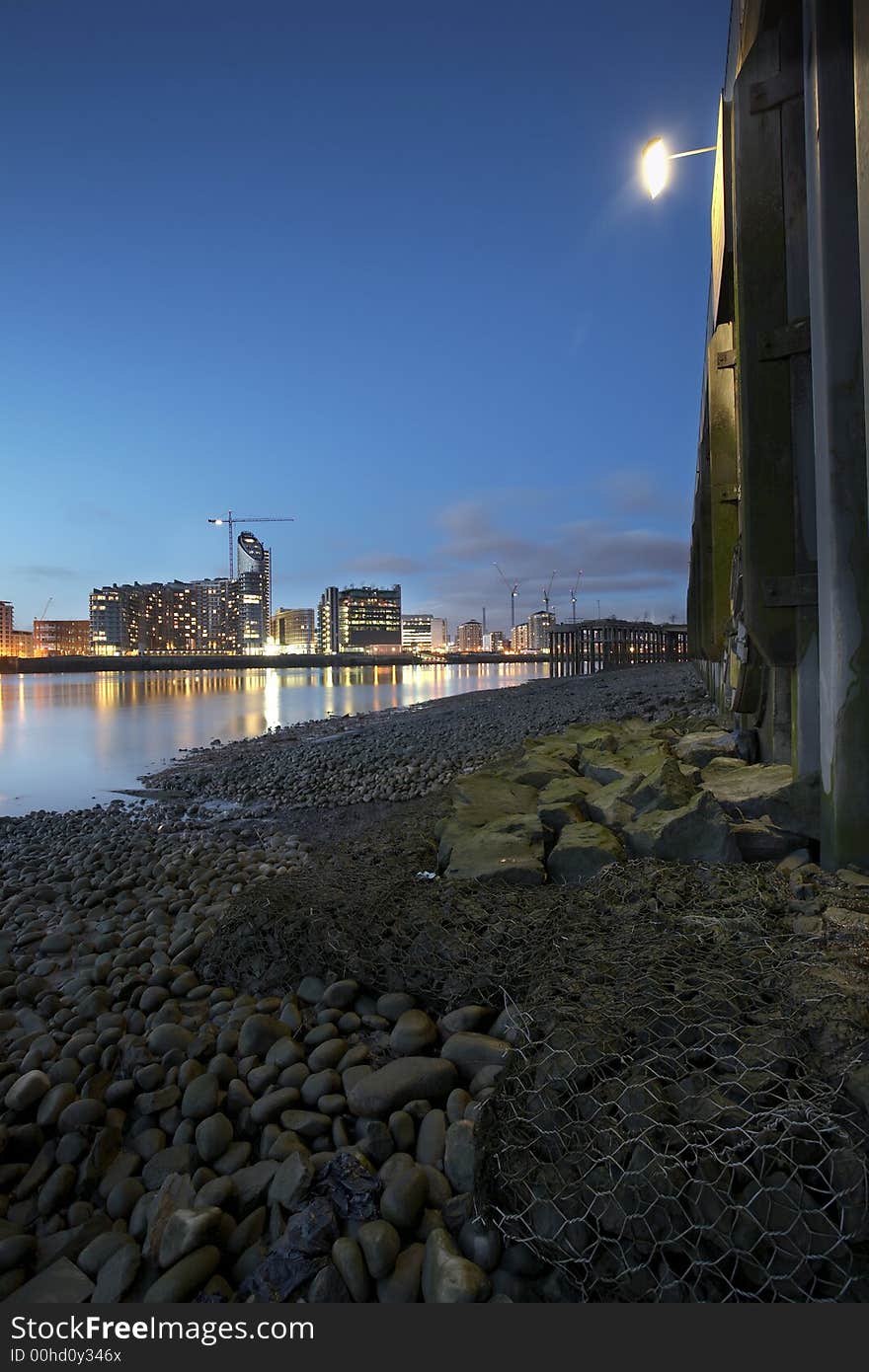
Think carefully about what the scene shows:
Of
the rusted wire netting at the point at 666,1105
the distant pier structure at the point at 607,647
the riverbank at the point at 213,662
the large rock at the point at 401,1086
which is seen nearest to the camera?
the rusted wire netting at the point at 666,1105

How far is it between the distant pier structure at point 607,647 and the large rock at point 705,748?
36.1 metres

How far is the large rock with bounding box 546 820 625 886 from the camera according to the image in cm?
422

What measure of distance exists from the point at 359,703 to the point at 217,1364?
38.6 meters

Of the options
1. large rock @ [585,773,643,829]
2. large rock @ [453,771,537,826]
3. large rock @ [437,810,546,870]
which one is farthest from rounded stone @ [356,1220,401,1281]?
large rock @ [453,771,537,826]

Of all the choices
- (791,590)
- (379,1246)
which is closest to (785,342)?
(791,590)

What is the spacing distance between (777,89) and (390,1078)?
630cm

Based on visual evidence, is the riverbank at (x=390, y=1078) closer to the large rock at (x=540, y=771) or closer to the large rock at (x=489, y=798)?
the large rock at (x=489, y=798)

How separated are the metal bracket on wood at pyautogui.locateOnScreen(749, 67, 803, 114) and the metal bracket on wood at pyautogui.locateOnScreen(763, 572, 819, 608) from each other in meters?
3.16

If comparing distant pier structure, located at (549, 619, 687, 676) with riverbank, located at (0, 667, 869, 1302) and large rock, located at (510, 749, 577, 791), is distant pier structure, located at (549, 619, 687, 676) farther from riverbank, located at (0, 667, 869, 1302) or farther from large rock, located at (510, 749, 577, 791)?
riverbank, located at (0, 667, 869, 1302)

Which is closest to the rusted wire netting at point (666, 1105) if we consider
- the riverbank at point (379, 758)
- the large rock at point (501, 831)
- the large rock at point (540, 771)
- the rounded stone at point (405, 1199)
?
the rounded stone at point (405, 1199)

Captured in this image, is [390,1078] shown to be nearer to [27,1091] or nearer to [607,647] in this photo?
[27,1091]

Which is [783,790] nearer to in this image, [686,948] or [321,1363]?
[686,948]

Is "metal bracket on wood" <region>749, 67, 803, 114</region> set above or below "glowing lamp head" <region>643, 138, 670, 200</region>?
below

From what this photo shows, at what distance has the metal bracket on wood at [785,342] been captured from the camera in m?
4.20
